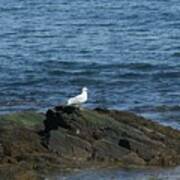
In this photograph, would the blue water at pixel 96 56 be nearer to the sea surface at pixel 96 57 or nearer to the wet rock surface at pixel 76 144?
the sea surface at pixel 96 57

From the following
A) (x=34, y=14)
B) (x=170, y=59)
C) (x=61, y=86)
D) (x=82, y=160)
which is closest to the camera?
(x=82, y=160)

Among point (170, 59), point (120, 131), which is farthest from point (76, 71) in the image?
point (120, 131)

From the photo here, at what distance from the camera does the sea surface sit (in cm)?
2808

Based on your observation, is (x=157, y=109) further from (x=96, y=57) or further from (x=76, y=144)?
(x=96, y=57)

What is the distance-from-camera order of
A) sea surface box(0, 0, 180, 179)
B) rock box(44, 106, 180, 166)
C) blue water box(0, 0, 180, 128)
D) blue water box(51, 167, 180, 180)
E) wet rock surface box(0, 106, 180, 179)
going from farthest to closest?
blue water box(0, 0, 180, 128) → sea surface box(0, 0, 180, 179) → rock box(44, 106, 180, 166) → wet rock surface box(0, 106, 180, 179) → blue water box(51, 167, 180, 180)

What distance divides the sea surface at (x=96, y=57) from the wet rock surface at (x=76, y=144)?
84 cm

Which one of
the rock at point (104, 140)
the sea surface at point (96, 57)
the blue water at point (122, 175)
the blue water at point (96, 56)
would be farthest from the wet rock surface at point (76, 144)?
the blue water at point (96, 56)

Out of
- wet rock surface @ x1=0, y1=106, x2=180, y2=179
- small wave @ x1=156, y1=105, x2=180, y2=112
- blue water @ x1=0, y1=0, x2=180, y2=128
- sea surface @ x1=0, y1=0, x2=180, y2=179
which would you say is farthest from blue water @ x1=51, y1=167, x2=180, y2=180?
small wave @ x1=156, y1=105, x2=180, y2=112

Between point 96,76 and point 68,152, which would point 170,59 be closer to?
point 96,76

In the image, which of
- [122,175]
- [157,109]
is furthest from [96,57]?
[122,175]

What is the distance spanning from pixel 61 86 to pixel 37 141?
1230 centimetres

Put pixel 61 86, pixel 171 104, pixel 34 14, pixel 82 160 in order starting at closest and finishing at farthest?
1. pixel 82 160
2. pixel 171 104
3. pixel 61 86
4. pixel 34 14

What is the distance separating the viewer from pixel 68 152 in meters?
18.4

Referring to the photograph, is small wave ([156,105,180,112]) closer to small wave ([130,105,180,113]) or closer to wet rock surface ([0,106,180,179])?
small wave ([130,105,180,113])
